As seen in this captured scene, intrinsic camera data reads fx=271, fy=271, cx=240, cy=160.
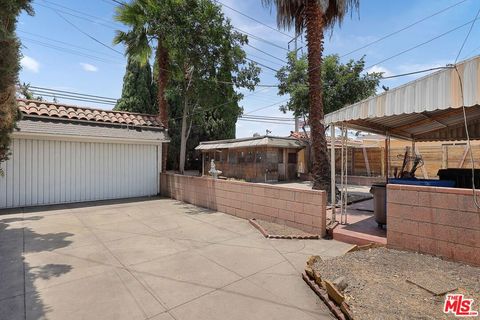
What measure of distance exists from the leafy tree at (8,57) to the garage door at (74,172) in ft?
9.76

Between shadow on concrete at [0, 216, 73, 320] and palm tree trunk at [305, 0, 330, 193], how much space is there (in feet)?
21.2

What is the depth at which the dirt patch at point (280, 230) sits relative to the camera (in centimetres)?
546

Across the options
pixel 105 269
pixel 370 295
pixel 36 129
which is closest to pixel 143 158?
pixel 36 129

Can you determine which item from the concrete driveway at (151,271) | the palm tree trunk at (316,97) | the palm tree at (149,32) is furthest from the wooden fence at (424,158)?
the palm tree at (149,32)

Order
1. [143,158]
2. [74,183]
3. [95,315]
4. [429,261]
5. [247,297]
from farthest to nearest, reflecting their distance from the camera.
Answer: [143,158] < [74,183] < [429,261] < [247,297] < [95,315]

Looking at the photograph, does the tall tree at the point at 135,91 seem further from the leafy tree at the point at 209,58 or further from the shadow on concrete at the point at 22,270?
the shadow on concrete at the point at 22,270

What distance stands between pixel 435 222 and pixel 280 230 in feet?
8.94

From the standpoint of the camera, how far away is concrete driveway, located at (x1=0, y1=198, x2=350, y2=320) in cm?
285

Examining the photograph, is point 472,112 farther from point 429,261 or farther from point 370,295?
point 370,295

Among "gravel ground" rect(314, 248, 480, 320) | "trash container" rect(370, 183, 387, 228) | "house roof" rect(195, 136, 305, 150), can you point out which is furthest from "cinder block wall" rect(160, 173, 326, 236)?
"house roof" rect(195, 136, 305, 150)

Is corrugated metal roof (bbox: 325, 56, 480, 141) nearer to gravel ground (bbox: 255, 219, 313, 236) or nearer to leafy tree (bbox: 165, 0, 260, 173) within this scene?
gravel ground (bbox: 255, 219, 313, 236)

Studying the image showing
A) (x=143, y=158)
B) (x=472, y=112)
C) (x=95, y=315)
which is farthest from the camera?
(x=143, y=158)

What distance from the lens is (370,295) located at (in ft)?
9.52

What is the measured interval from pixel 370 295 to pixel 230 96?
7606mm
